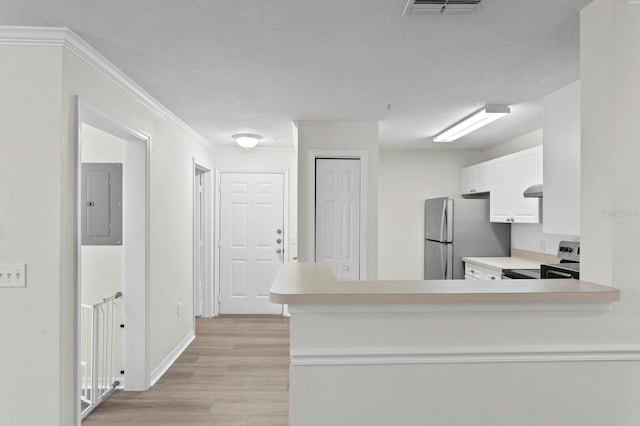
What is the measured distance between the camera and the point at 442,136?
178 inches

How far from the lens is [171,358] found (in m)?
3.96

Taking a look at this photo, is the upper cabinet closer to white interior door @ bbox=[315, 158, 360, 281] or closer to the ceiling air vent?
the ceiling air vent

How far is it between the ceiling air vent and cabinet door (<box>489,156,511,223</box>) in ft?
10.4

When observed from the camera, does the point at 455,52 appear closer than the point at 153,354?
Yes

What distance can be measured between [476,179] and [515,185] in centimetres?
92

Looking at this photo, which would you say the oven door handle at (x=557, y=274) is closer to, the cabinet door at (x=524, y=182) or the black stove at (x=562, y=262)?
the black stove at (x=562, y=262)

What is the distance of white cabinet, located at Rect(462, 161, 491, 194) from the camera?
198 inches

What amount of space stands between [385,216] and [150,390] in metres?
3.72

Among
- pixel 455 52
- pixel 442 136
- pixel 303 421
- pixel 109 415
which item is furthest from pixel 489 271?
pixel 109 415

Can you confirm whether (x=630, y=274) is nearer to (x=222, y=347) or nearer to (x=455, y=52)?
(x=455, y=52)

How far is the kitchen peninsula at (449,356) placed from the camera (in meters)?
1.58

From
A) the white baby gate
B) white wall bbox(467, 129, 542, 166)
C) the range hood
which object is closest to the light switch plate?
the white baby gate

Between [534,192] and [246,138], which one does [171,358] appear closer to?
[246,138]

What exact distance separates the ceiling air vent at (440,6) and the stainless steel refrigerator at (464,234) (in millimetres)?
3385
